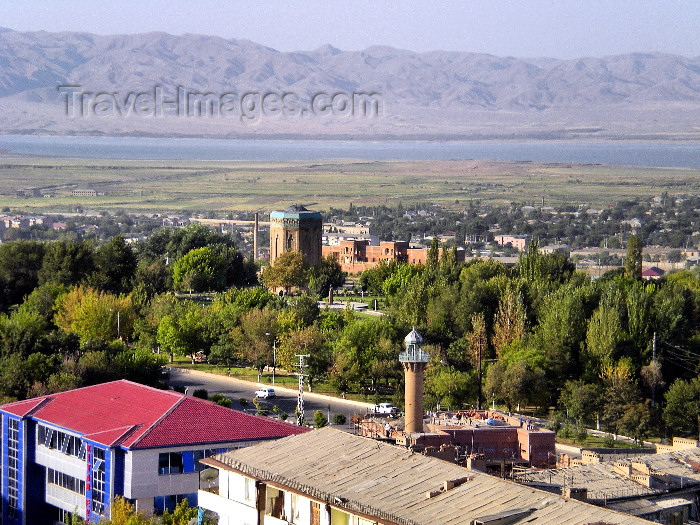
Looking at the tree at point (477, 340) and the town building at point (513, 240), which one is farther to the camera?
the town building at point (513, 240)

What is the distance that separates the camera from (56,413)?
3281cm

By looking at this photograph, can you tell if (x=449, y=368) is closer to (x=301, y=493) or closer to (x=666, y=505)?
(x=666, y=505)

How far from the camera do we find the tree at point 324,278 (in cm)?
8112

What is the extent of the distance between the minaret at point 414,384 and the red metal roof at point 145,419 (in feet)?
19.8

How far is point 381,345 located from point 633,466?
2478 cm

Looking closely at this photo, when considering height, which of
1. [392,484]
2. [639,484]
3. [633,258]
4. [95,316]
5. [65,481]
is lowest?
[95,316]

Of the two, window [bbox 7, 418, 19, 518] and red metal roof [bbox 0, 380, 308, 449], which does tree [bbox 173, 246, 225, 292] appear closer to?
red metal roof [bbox 0, 380, 308, 449]

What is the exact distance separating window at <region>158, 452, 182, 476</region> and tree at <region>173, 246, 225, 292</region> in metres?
50.7

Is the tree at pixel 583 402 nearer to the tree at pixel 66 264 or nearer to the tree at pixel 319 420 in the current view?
the tree at pixel 319 420

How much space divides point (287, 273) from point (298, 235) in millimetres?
10484

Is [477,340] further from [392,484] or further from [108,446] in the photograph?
[392,484]

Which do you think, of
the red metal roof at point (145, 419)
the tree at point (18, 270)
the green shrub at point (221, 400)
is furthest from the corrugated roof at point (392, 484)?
the tree at point (18, 270)

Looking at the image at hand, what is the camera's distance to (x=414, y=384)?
37188 mm

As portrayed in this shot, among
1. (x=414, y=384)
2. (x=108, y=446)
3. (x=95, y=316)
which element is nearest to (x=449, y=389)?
(x=414, y=384)
